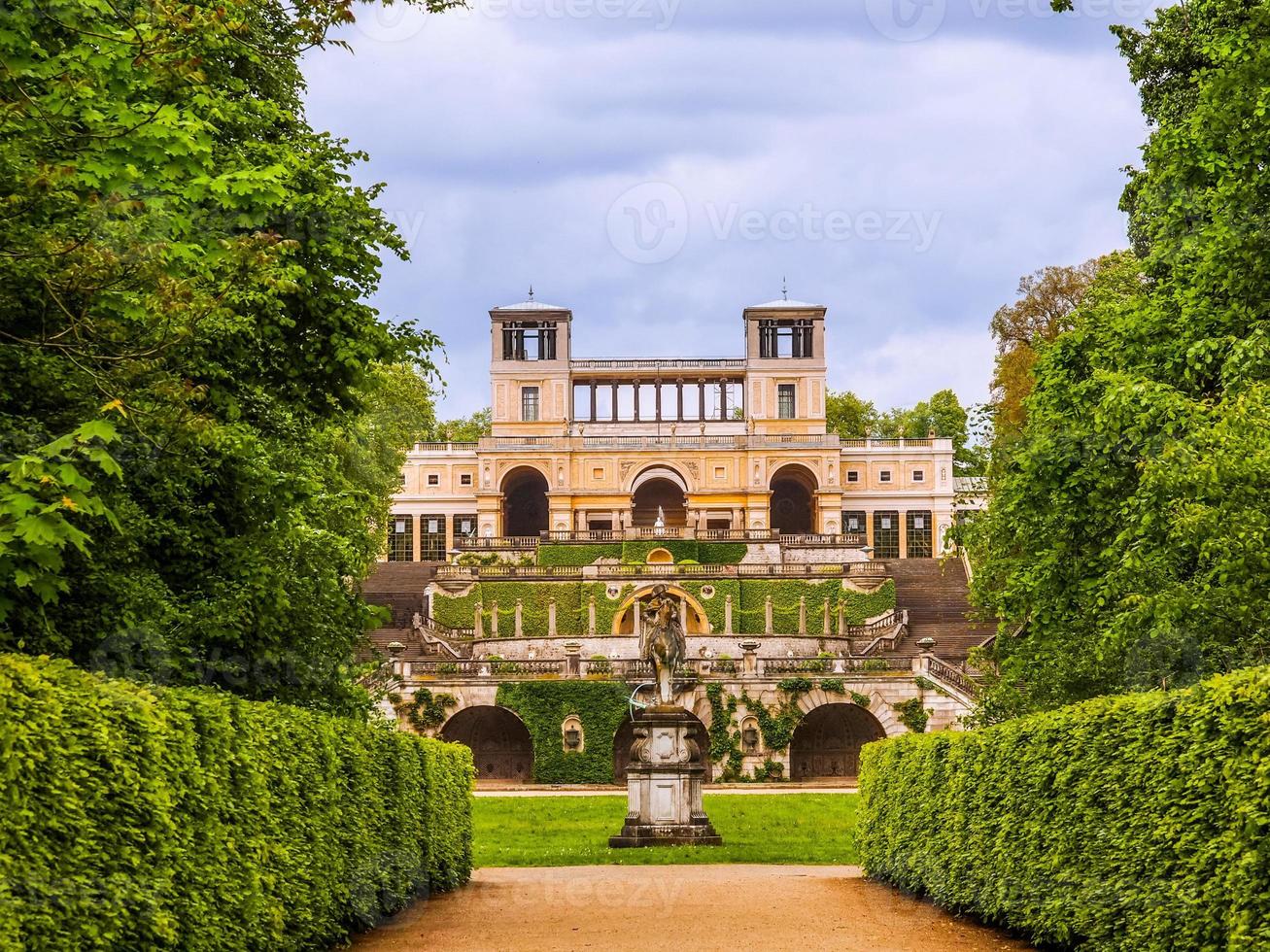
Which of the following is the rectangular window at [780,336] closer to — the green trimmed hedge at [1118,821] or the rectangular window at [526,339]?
the rectangular window at [526,339]

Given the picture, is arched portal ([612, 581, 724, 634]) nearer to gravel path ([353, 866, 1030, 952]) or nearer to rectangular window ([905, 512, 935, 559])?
rectangular window ([905, 512, 935, 559])

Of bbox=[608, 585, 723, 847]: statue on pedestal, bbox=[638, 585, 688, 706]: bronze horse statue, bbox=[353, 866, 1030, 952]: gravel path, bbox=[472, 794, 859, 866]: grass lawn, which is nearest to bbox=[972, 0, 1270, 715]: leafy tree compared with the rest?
bbox=[353, 866, 1030, 952]: gravel path

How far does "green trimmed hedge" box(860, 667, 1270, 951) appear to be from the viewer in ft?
27.6

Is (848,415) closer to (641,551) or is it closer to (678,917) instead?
(641,551)

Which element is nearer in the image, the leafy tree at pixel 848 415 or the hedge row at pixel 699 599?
the hedge row at pixel 699 599

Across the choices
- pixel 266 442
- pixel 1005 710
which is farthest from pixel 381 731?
pixel 1005 710

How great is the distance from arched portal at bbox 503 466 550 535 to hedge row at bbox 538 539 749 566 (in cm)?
1342

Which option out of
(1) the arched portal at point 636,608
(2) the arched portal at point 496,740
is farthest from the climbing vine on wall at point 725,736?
(1) the arched portal at point 636,608

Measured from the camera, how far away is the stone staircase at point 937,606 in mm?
55781

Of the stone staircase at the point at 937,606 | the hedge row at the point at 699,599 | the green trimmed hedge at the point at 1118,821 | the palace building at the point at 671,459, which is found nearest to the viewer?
the green trimmed hedge at the point at 1118,821

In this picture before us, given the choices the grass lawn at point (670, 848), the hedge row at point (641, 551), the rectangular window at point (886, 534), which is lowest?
the grass lawn at point (670, 848)

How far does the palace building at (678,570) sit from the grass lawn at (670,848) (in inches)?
100

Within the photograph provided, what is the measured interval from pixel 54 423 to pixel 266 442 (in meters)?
4.54

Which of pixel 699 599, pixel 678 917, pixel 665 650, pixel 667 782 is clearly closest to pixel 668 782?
pixel 667 782
